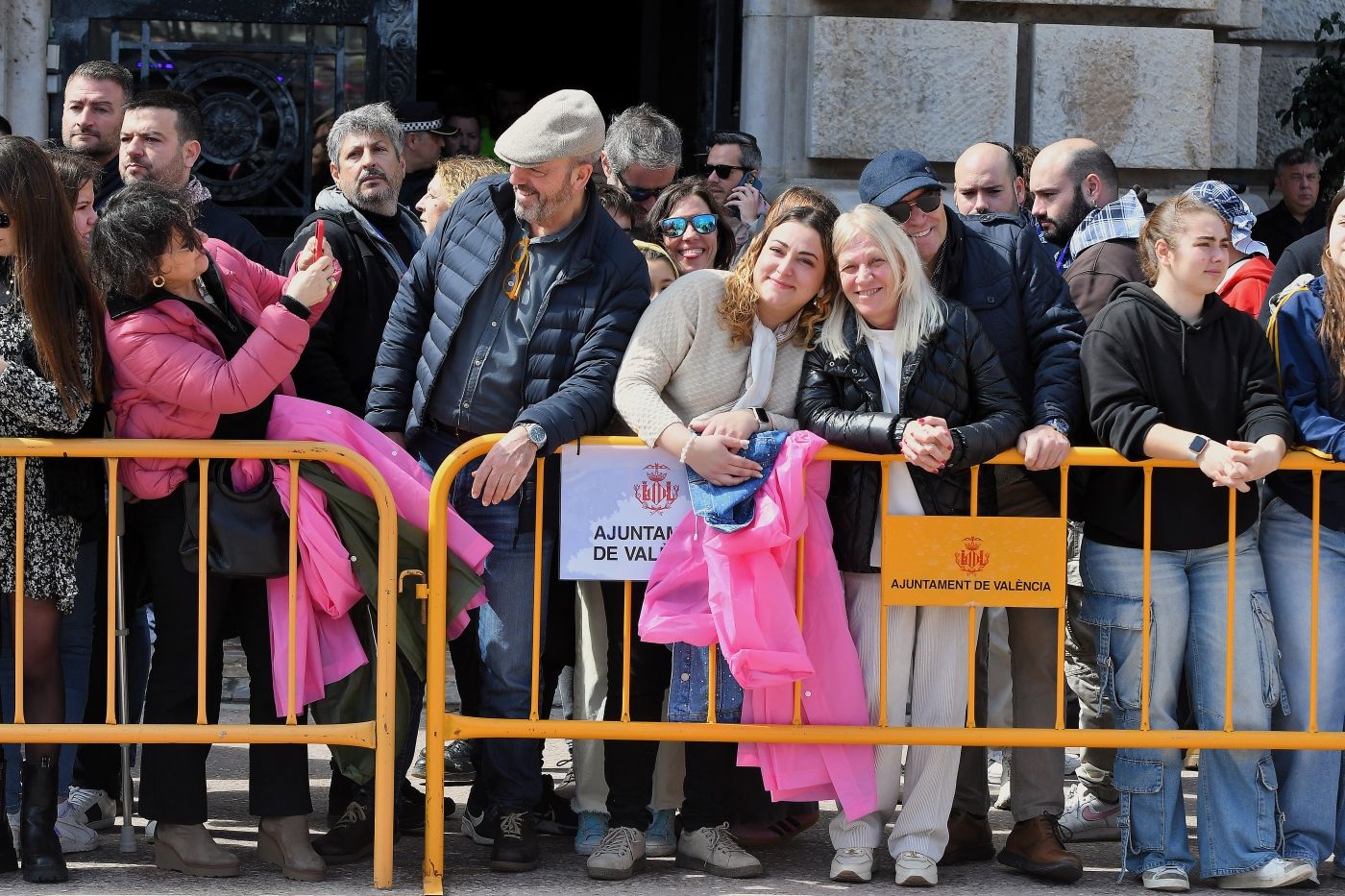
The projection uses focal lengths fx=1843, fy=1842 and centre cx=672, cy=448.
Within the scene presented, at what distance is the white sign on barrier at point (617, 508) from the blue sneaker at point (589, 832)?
0.72 m

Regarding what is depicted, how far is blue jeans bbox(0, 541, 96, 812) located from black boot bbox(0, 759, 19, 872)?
14 cm

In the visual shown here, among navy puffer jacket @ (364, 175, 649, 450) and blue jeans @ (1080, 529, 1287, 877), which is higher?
navy puffer jacket @ (364, 175, 649, 450)

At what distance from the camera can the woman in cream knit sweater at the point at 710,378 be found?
188 inches

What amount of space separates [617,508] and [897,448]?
732mm

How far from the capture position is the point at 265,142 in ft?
24.7

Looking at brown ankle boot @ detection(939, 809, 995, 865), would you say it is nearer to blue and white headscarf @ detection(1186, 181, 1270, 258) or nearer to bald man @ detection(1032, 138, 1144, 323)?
bald man @ detection(1032, 138, 1144, 323)

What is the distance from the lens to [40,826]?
182 inches

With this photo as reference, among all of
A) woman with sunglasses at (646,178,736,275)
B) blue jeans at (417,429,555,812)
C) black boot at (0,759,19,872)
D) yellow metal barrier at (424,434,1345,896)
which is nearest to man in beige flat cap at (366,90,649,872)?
blue jeans at (417,429,555,812)

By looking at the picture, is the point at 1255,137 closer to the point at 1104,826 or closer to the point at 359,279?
the point at 1104,826

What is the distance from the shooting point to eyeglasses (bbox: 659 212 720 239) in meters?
5.58

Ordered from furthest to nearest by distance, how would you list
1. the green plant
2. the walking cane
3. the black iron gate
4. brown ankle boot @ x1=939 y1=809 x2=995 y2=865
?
the green plant < the black iron gate < brown ankle boot @ x1=939 y1=809 x2=995 y2=865 < the walking cane

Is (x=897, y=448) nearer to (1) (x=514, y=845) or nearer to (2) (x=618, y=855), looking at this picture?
(2) (x=618, y=855)

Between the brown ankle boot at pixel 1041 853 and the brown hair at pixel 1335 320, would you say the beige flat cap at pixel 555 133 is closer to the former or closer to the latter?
the brown hair at pixel 1335 320

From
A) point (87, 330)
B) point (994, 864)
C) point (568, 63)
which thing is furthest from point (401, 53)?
point (568, 63)
